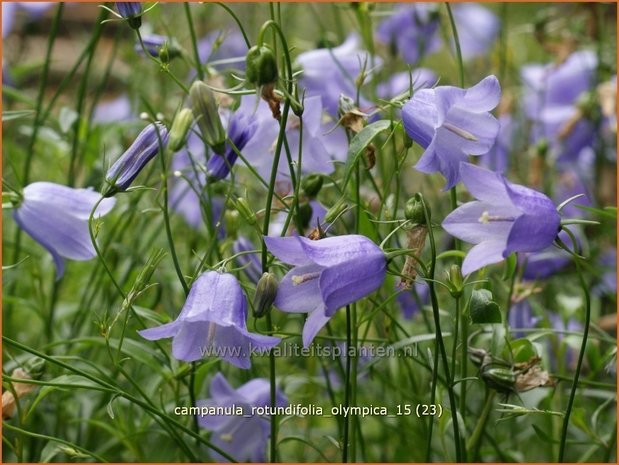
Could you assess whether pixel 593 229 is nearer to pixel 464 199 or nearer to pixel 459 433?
pixel 464 199

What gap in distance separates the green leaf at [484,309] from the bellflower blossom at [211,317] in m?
0.23

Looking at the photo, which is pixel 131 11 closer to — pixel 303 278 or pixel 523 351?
pixel 303 278

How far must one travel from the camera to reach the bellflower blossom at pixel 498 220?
945 millimetres

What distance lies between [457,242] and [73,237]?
1.73ft

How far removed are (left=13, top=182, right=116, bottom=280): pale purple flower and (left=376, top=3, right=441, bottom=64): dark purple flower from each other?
0.89 metres

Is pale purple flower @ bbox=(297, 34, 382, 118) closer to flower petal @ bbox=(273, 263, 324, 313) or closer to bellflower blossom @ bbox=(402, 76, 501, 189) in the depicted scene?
bellflower blossom @ bbox=(402, 76, 501, 189)

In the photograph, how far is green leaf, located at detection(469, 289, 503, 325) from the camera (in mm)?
1020

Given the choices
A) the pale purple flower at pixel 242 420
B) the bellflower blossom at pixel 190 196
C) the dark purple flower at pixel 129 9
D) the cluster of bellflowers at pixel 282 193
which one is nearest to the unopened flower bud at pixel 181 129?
the cluster of bellflowers at pixel 282 193

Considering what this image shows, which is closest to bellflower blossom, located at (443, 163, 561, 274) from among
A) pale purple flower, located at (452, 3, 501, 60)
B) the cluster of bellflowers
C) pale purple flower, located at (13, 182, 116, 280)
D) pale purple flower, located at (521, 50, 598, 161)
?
the cluster of bellflowers

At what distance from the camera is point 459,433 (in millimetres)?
1173

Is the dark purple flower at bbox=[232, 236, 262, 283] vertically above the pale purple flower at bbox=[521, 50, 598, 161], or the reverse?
the pale purple flower at bbox=[521, 50, 598, 161]

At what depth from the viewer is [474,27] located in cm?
268

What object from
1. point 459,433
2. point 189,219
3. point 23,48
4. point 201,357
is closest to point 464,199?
point 189,219

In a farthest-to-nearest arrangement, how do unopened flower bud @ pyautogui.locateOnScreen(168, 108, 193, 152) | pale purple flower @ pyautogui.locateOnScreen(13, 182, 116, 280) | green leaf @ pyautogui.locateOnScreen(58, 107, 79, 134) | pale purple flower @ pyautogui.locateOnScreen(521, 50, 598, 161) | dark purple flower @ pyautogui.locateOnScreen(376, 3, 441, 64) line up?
pale purple flower @ pyautogui.locateOnScreen(521, 50, 598, 161)
dark purple flower @ pyautogui.locateOnScreen(376, 3, 441, 64)
green leaf @ pyautogui.locateOnScreen(58, 107, 79, 134)
pale purple flower @ pyautogui.locateOnScreen(13, 182, 116, 280)
unopened flower bud @ pyautogui.locateOnScreen(168, 108, 193, 152)
